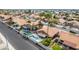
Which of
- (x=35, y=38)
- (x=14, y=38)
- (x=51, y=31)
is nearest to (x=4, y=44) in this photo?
(x=14, y=38)

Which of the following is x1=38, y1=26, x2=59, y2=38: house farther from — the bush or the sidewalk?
the sidewalk

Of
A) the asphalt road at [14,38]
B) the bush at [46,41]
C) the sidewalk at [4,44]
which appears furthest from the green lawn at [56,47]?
the sidewalk at [4,44]

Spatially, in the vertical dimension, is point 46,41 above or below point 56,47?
above

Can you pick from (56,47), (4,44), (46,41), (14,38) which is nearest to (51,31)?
(46,41)

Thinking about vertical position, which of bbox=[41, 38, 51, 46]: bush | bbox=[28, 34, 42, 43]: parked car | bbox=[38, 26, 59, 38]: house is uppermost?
bbox=[38, 26, 59, 38]: house

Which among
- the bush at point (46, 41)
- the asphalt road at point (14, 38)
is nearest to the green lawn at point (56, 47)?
the bush at point (46, 41)

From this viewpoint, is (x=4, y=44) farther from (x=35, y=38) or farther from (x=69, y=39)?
(x=69, y=39)

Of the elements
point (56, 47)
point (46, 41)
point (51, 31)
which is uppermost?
point (51, 31)

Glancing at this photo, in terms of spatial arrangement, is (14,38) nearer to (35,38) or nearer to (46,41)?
(35,38)

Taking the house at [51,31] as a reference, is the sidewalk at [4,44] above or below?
below

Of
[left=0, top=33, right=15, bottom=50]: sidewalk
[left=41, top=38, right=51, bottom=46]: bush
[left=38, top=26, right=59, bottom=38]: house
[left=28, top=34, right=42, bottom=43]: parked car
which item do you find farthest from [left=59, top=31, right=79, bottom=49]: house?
[left=0, top=33, right=15, bottom=50]: sidewalk

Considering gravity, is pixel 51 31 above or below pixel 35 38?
above

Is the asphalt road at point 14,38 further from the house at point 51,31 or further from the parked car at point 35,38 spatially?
the house at point 51,31

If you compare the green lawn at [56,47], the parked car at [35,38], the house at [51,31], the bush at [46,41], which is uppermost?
the house at [51,31]
